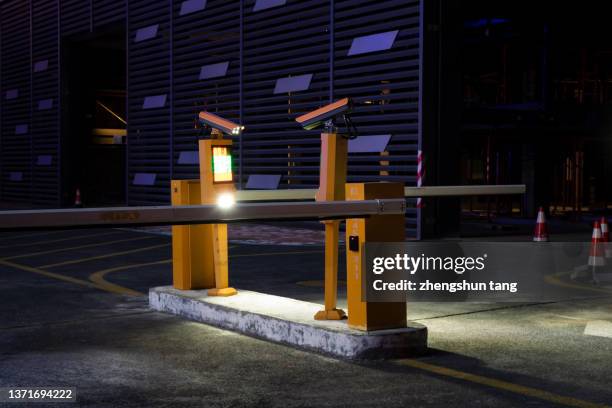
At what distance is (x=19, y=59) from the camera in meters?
30.6

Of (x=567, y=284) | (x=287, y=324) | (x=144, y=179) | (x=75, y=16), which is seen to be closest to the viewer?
(x=287, y=324)

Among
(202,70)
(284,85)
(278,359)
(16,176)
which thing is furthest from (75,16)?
(278,359)

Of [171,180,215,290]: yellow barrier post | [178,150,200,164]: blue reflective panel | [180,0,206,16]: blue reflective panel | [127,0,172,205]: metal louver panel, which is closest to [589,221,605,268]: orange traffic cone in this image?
[171,180,215,290]: yellow barrier post

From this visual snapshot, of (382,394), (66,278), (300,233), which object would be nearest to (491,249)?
(300,233)

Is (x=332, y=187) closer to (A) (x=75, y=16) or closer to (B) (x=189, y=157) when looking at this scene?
(B) (x=189, y=157)

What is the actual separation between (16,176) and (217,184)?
24.7 m

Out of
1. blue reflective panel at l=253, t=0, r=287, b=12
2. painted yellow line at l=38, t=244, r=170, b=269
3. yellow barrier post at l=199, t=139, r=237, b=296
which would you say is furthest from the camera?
blue reflective panel at l=253, t=0, r=287, b=12

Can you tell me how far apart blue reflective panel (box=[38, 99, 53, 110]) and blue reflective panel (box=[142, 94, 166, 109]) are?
574 cm

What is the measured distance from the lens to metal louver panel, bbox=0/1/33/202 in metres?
30.0

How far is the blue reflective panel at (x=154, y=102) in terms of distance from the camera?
23172mm

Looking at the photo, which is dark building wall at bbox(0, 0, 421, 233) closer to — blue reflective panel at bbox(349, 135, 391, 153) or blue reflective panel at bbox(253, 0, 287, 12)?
blue reflective panel at bbox(253, 0, 287, 12)

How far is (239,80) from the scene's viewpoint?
66.8 ft

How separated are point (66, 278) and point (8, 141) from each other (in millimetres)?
22094

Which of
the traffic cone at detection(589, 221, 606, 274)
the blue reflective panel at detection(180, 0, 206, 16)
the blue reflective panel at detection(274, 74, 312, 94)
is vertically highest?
the blue reflective panel at detection(180, 0, 206, 16)
